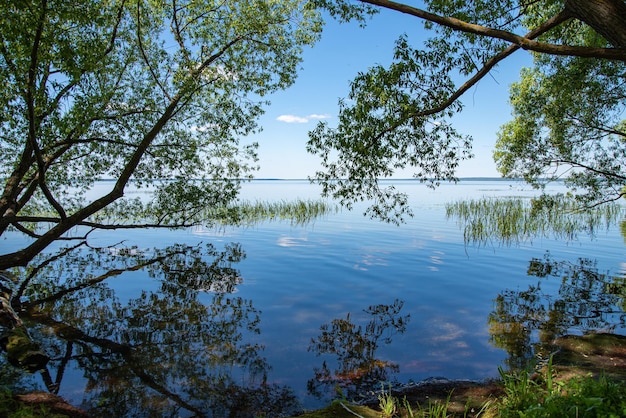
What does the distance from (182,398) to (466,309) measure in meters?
8.69

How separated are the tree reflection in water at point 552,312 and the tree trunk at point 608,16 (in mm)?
6072

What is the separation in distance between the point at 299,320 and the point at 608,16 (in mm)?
9409

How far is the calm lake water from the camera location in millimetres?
6980

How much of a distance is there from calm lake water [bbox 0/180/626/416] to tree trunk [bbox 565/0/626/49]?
252 inches

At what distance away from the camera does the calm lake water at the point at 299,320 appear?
698 cm

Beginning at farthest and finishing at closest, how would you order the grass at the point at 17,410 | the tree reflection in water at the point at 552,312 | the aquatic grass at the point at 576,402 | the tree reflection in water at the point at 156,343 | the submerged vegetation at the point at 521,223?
the submerged vegetation at the point at 521,223, the tree reflection in water at the point at 552,312, the tree reflection in water at the point at 156,343, the grass at the point at 17,410, the aquatic grass at the point at 576,402

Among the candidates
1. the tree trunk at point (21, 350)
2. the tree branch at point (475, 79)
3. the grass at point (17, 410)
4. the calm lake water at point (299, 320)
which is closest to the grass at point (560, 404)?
the calm lake water at point (299, 320)

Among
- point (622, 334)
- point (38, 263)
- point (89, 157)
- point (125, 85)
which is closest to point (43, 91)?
point (125, 85)

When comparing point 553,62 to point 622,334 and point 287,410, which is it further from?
point 287,410

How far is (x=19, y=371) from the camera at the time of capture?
699 centimetres

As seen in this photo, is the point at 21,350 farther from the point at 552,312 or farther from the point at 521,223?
the point at 521,223

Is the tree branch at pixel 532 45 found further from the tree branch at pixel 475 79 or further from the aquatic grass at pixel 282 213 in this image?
the aquatic grass at pixel 282 213

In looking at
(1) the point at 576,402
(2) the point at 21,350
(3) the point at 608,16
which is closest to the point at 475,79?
(3) the point at 608,16

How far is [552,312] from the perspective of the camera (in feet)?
35.9
